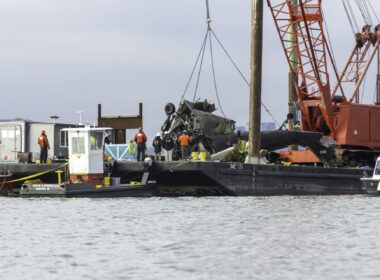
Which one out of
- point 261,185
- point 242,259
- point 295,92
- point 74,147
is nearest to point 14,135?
point 74,147

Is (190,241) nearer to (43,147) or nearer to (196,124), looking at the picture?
(43,147)

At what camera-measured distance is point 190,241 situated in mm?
28922

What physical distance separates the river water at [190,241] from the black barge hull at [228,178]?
14.4ft

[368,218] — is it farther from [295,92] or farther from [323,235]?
[295,92]

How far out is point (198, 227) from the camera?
33500mm

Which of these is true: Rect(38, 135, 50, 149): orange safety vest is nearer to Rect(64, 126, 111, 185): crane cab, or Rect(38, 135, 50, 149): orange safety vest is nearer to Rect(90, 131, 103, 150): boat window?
Rect(64, 126, 111, 185): crane cab

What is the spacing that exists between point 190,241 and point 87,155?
70.2 feet

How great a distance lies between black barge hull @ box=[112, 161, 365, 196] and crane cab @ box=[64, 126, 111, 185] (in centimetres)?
162

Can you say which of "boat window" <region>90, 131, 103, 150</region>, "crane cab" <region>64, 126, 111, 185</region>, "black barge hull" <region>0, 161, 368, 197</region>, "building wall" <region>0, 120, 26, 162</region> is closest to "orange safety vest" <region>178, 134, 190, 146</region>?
"black barge hull" <region>0, 161, 368, 197</region>

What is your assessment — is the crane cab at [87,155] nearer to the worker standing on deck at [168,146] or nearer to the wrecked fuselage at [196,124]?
the worker standing on deck at [168,146]

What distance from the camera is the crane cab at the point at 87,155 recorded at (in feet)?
163

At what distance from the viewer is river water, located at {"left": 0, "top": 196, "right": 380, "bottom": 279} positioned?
23.2 metres

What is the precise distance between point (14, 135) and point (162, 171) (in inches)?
475

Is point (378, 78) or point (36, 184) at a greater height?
point (378, 78)
